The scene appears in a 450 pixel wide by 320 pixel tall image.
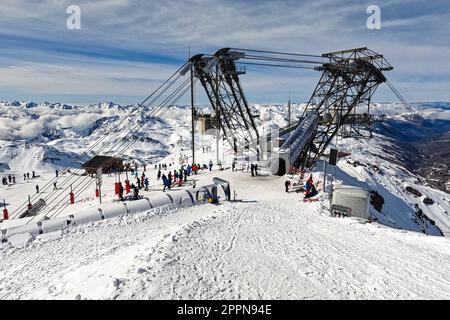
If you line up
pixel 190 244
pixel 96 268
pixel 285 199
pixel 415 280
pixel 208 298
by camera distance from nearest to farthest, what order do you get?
pixel 208 298 < pixel 415 280 < pixel 96 268 < pixel 190 244 < pixel 285 199

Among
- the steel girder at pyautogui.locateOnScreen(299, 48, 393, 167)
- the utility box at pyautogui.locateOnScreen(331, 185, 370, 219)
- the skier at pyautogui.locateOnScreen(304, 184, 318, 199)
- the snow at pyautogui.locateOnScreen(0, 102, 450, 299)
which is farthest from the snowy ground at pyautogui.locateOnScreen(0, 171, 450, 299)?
the steel girder at pyautogui.locateOnScreen(299, 48, 393, 167)

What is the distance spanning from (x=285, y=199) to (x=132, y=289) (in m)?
16.8

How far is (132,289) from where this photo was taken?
9891 millimetres

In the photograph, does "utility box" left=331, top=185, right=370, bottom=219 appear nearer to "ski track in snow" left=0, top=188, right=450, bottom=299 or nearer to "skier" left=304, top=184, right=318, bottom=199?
"ski track in snow" left=0, top=188, right=450, bottom=299

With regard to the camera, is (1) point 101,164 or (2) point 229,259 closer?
(2) point 229,259

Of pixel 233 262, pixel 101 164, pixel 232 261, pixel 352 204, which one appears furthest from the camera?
pixel 101 164

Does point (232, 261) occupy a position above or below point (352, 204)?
below

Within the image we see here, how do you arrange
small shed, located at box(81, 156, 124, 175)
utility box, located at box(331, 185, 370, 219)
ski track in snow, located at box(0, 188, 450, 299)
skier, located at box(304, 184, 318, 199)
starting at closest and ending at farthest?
ski track in snow, located at box(0, 188, 450, 299), utility box, located at box(331, 185, 370, 219), skier, located at box(304, 184, 318, 199), small shed, located at box(81, 156, 124, 175)

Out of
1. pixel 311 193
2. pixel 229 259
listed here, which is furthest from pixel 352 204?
pixel 229 259

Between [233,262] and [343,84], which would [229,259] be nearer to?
[233,262]

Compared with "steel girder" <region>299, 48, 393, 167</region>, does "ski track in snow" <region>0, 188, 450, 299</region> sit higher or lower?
lower
